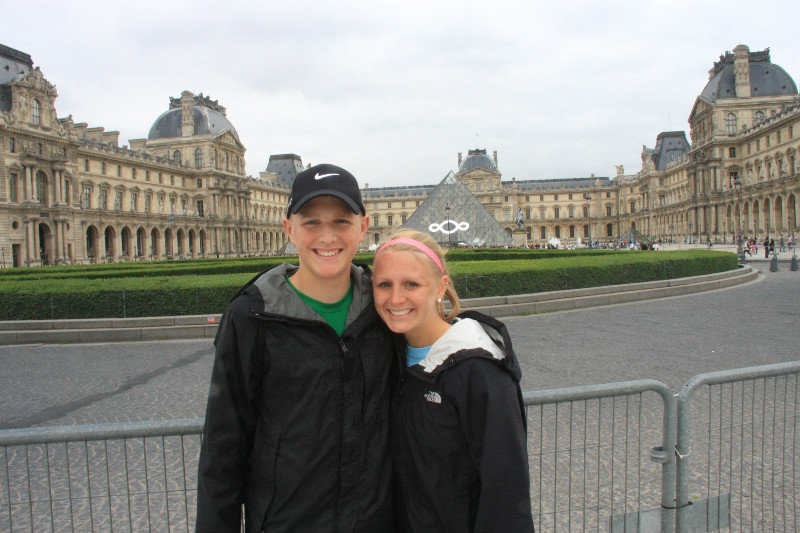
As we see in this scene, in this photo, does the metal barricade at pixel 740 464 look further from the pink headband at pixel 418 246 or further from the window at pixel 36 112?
the window at pixel 36 112

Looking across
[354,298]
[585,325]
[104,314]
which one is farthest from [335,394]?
[104,314]

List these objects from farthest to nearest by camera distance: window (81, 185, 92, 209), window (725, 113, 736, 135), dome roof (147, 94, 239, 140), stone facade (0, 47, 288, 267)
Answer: dome roof (147, 94, 239, 140)
window (725, 113, 736, 135)
window (81, 185, 92, 209)
stone facade (0, 47, 288, 267)

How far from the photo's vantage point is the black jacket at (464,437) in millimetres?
1535

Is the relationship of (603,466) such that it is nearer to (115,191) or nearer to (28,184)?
(28,184)

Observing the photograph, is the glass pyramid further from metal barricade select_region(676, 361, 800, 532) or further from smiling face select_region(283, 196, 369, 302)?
smiling face select_region(283, 196, 369, 302)

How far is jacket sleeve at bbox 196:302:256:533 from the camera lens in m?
1.61

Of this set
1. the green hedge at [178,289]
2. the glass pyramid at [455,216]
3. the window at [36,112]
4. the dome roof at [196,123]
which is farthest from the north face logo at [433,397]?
the dome roof at [196,123]

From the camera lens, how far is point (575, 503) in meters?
3.16

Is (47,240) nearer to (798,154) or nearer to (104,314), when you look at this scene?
A: (104,314)

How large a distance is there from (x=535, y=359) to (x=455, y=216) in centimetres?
3572

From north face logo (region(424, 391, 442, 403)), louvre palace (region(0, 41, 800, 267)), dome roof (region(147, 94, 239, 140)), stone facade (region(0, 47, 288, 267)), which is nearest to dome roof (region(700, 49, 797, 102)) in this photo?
louvre palace (region(0, 41, 800, 267))

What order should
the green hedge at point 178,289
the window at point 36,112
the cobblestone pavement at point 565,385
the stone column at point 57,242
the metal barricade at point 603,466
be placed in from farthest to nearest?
the stone column at point 57,242, the window at point 36,112, the green hedge at point 178,289, the cobblestone pavement at point 565,385, the metal barricade at point 603,466

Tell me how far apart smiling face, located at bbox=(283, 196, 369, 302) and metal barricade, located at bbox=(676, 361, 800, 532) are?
1.62 metres

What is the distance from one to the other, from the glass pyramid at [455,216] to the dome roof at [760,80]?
106 feet
